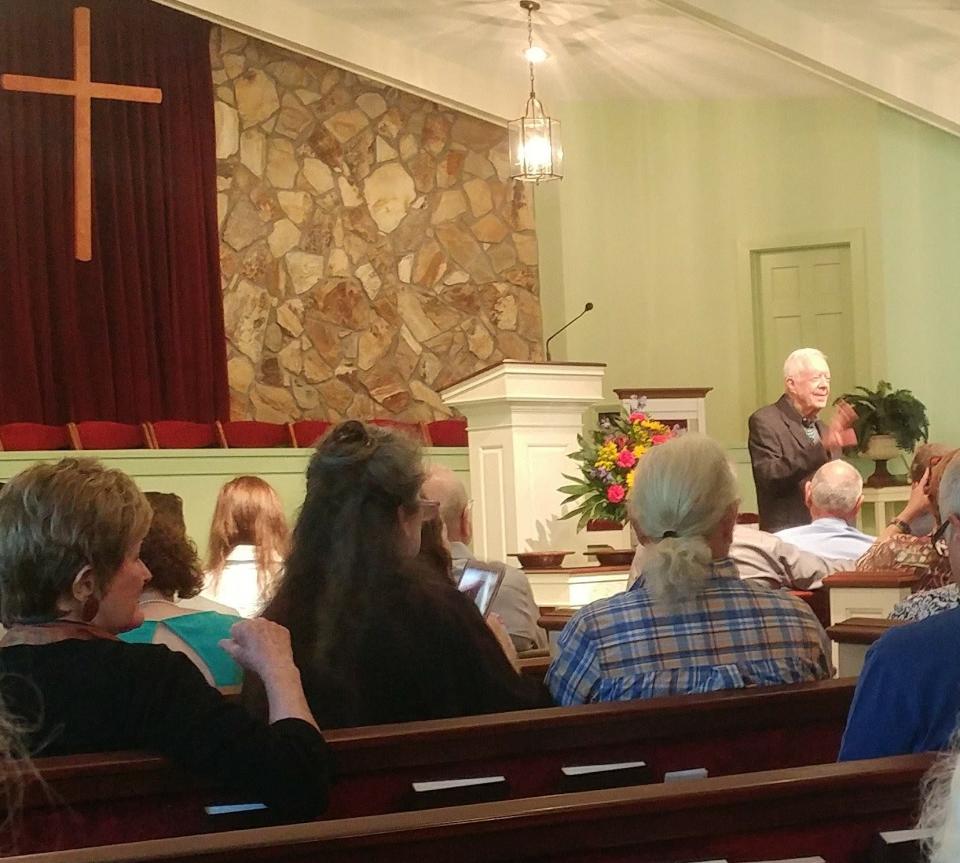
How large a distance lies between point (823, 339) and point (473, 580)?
6.79 meters

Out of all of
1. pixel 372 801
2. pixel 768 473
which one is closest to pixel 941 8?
pixel 768 473

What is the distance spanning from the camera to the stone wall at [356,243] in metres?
9.35

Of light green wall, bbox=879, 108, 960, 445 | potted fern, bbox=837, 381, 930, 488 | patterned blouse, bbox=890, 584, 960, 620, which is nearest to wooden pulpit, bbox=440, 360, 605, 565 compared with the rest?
potted fern, bbox=837, 381, 930, 488

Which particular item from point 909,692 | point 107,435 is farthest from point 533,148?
point 909,692

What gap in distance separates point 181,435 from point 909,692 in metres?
6.86

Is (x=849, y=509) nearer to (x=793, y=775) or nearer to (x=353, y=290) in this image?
(x=793, y=775)

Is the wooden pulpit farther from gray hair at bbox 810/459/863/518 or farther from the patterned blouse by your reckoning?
the patterned blouse

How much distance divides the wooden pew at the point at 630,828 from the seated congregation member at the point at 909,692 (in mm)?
158

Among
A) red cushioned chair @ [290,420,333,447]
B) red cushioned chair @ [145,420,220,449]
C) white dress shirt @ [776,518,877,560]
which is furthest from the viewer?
red cushioned chair @ [290,420,333,447]

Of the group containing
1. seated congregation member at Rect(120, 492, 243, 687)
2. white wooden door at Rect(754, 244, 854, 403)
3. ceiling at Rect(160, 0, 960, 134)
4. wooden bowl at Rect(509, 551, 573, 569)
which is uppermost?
ceiling at Rect(160, 0, 960, 134)

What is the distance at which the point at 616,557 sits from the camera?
5.87m

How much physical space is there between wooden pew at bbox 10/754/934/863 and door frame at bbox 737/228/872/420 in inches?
306

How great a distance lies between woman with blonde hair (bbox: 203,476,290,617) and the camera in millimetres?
3875

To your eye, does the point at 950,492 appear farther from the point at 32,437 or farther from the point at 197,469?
the point at 32,437
